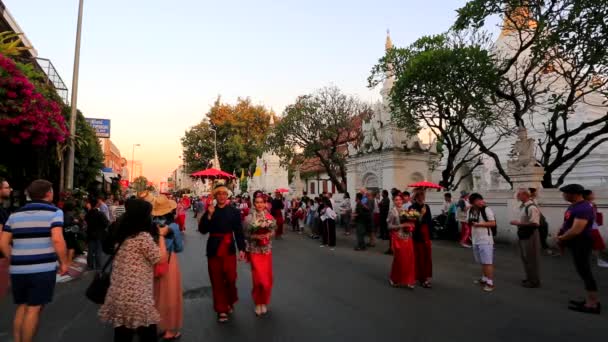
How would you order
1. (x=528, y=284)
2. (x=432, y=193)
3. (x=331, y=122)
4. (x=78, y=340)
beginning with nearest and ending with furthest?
1. (x=78, y=340)
2. (x=528, y=284)
3. (x=432, y=193)
4. (x=331, y=122)

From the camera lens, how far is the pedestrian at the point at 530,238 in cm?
699

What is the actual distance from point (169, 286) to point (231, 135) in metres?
42.3

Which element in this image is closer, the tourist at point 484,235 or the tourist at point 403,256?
the tourist at point 484,235

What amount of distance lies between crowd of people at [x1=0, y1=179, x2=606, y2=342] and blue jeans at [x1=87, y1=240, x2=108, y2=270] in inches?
0.9

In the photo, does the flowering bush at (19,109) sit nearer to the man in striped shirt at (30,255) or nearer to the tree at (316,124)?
the man in striped shirt at (30,255)

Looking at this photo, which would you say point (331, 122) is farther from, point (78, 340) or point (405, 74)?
point (78, 340)

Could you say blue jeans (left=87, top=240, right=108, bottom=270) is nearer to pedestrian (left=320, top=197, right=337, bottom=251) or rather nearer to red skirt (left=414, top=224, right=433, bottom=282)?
pedestrian (left=320, top=197, right=337, bottom=251)

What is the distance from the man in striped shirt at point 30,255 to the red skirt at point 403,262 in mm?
5162

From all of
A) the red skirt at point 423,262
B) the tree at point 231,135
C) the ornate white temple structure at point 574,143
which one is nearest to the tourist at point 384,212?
the red skirt at point 423,262

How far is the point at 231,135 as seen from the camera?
151ft

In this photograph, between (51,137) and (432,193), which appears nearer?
(51,137)

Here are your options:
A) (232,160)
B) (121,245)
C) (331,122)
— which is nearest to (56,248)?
(121,245)

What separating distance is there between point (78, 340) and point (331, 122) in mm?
20741

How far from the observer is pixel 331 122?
24312 mm
